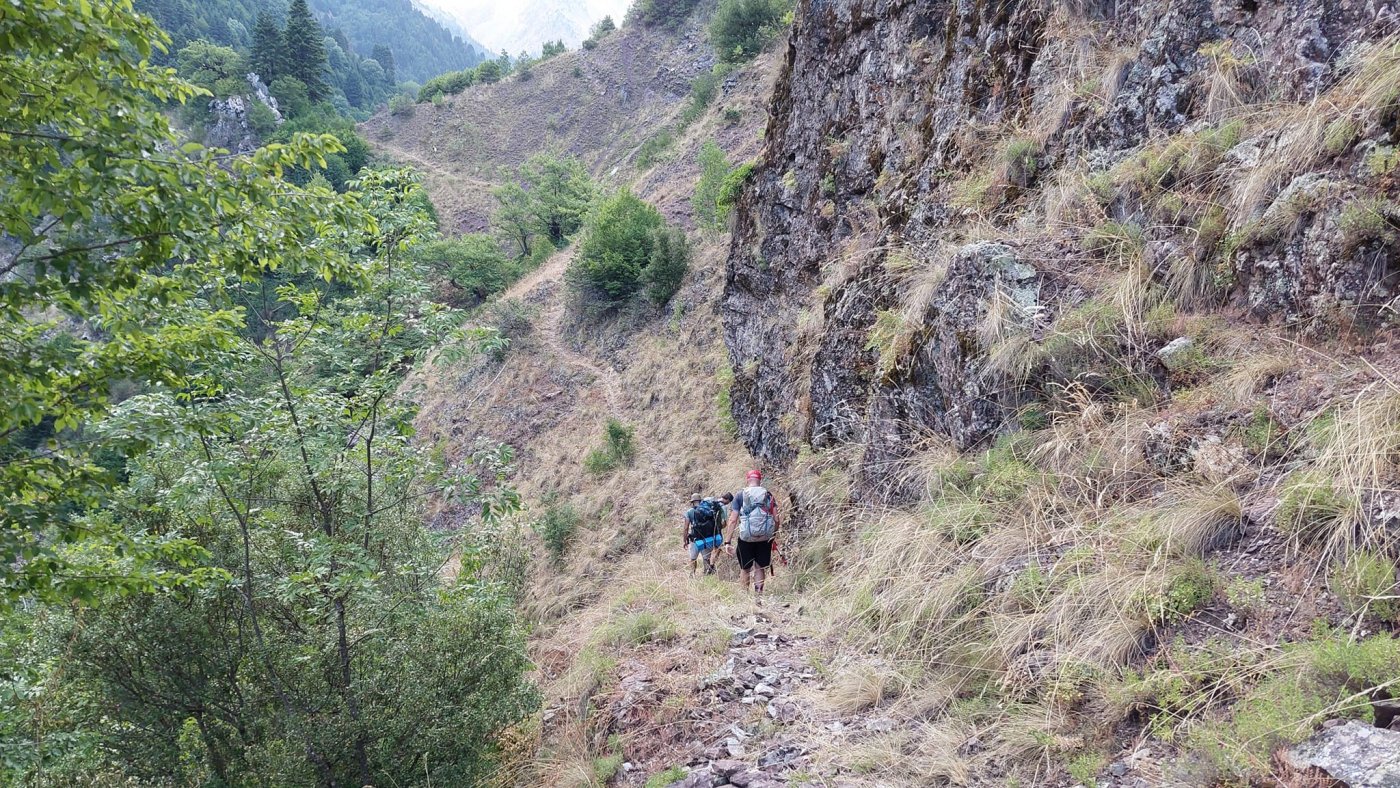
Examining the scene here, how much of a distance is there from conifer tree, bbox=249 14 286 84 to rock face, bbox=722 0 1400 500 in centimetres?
5502

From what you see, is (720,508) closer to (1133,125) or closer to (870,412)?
(870,412)

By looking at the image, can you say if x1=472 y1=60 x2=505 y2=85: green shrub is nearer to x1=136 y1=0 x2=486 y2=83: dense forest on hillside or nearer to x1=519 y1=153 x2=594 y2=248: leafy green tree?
x1=519 y1=153 x2=594 y2=248: leafy green tree

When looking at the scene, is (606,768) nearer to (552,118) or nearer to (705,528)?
(705,528)

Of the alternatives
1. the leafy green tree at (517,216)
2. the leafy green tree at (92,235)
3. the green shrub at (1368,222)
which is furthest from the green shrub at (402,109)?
the green shrub at (1368,222)

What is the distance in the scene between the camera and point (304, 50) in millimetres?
52625

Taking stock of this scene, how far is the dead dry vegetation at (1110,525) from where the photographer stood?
2.69 meters

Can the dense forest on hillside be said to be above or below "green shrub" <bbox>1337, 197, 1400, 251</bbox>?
above

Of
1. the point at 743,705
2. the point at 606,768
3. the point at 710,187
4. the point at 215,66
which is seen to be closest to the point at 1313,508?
the point at 743,705

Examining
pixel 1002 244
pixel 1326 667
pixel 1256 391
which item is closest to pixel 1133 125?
pixel 1002 244

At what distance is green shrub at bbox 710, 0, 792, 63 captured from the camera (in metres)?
28.7

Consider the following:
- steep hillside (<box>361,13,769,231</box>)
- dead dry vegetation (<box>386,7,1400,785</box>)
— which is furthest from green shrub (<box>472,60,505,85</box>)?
dead dry vegetation (<box>386,7,1400,785</box>)

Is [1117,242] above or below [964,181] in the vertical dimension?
below

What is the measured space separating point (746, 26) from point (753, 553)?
2863 cm

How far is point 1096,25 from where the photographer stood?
247 inches
